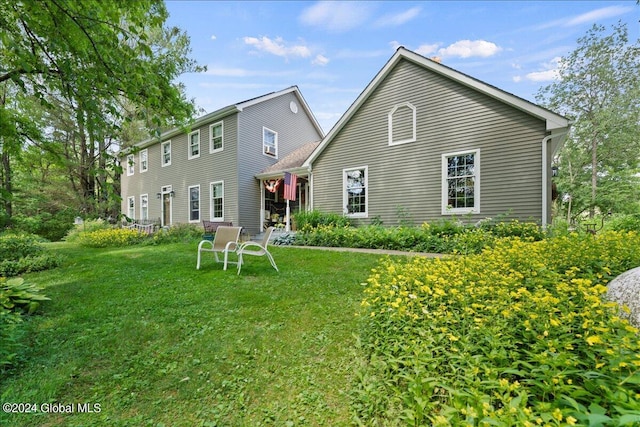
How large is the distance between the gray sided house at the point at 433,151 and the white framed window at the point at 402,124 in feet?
0.12

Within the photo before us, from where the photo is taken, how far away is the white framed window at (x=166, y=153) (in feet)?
52.4

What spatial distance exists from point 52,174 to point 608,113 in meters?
40.4

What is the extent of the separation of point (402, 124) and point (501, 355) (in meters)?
9.14

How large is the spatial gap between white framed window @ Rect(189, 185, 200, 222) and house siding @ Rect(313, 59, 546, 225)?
734 centimetres

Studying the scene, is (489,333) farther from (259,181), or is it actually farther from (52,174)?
(52,174)

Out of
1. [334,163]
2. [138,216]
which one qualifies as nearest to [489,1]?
[334,163]

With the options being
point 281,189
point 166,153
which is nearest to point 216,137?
point 281,189

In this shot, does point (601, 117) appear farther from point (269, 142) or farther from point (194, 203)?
point (194, 203)

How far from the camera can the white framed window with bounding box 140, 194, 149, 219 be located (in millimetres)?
17328

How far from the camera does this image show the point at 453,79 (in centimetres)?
861

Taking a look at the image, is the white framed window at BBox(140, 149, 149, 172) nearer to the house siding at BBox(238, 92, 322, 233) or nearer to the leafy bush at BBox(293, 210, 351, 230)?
the house siding at BBox(238, 92, 322, 233)

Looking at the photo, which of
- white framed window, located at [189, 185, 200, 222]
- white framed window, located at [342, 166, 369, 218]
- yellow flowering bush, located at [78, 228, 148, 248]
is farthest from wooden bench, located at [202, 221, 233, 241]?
white framed window, located at [342, 166, 369, 218]

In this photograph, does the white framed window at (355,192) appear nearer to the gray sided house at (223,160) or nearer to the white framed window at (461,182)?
the white framed window at (461,182)

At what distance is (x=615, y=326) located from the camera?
5.28 ft
